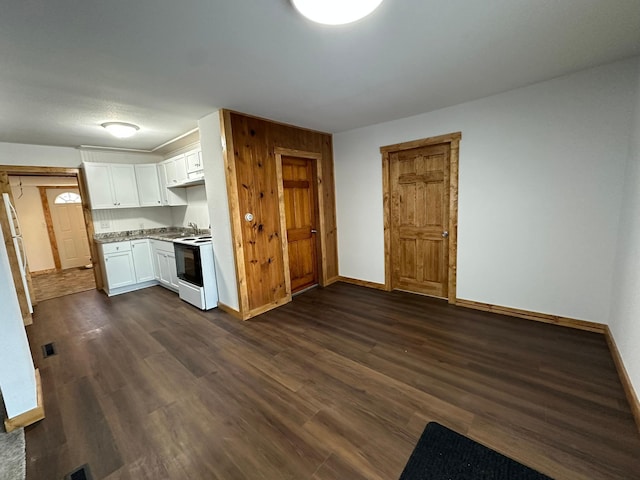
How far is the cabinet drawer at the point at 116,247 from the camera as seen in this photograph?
453 centimetres

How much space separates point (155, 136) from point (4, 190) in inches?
88.3

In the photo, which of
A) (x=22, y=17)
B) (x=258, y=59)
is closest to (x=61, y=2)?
(x=22, y=17)

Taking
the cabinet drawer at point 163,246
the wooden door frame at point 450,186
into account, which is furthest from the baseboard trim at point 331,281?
the cabinet drawer at point 163,246

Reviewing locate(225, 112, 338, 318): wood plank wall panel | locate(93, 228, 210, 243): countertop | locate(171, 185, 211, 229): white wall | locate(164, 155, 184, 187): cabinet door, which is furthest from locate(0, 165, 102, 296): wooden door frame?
locate(225, 112, 338, 318): wood plank wall panel

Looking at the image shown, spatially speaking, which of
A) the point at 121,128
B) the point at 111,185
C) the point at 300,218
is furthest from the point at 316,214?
the point at 111,185

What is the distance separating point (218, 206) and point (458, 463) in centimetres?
330

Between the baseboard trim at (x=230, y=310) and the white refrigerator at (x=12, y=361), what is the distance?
1834mm

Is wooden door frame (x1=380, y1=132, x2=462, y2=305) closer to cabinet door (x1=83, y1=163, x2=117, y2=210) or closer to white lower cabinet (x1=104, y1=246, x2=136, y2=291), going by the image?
white lower cabinet (x1=104, y1=246, x2=136, y2=291)

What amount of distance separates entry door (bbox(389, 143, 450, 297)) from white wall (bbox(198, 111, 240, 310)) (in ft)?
7.81

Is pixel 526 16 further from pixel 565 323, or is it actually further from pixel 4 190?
pixel 4 190

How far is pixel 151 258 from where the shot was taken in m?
5.06

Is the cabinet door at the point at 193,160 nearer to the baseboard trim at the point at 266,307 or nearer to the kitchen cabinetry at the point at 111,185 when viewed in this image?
the kitchen cabinetry at the point at 111,185

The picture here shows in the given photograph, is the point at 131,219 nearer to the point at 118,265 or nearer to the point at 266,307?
the point at 118,265

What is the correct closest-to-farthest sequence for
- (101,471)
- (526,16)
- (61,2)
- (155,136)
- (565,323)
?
(61,2) → (101,471) → (526,16) → (565,323) → (155,136)
